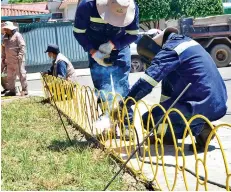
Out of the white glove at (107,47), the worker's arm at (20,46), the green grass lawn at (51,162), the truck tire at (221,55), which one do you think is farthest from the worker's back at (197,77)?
the truck tire at (221,55)

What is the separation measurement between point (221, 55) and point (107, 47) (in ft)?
38.4

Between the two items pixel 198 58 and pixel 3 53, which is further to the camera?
pixel 3 53

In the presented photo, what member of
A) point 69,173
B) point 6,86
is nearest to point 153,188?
point 69,173

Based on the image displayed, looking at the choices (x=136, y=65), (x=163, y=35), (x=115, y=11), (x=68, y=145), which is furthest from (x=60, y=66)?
(x=136, y=65)

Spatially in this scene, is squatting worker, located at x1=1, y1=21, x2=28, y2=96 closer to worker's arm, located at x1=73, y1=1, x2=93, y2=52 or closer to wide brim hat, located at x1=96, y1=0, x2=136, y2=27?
worker's arm, located at x1=73, y1=1, x2=93, y2=52

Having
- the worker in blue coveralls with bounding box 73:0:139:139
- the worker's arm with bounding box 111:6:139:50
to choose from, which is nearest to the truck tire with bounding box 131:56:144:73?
the worker in blue coveralls with bounding box 73:0:139:139

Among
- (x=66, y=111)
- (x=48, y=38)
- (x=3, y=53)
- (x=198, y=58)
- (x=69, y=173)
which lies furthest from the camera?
(x=48, y=38)

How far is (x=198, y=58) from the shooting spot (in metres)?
3.97

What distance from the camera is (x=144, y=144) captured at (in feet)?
11.5

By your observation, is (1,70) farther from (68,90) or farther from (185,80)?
(185,80)

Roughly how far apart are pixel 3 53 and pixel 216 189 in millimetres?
7778

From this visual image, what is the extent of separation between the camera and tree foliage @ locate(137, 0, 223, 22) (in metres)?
30.9

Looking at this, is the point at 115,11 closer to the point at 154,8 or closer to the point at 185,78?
the point at 185,78

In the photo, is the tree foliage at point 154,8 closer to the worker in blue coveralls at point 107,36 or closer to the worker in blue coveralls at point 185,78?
the worker in blue coveralls at point 107,36
